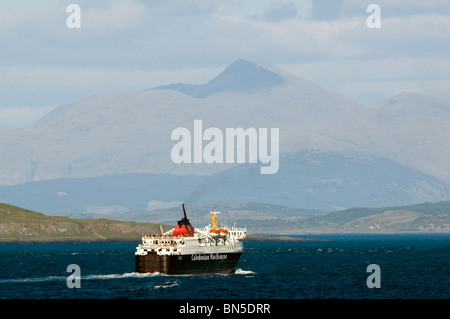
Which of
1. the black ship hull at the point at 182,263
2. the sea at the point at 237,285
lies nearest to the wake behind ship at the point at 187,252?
the black ship hull at the point at 182,263

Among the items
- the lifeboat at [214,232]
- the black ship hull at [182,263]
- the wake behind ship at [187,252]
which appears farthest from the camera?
the lifeboat at [214,232]

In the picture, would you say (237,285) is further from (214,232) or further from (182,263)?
(214,232)

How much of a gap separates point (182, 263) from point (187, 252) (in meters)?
2.00

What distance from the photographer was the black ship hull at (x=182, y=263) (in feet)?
475

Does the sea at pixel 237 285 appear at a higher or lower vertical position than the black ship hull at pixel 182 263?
lower

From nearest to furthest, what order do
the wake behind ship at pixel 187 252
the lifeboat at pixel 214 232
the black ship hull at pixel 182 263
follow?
the black ship hull at pixel 182 263, the wake behind ship at pixel 187 252, the lifeboat at pixel 214 232

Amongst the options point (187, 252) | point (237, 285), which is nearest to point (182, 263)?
point (187, 252)

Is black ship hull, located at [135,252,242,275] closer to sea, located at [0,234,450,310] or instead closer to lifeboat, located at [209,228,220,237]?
sea, located at [0,234,450,310]

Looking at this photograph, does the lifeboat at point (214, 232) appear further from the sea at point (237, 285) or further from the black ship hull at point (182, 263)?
the sea at point (237, 285)

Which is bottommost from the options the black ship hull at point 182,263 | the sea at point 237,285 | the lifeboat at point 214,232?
the sea at point 237,285

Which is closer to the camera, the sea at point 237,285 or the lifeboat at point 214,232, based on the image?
the sea at point 237,285

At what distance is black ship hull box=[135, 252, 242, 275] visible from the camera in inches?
5704

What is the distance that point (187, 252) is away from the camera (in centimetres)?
14588

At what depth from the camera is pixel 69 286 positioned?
465 ft
